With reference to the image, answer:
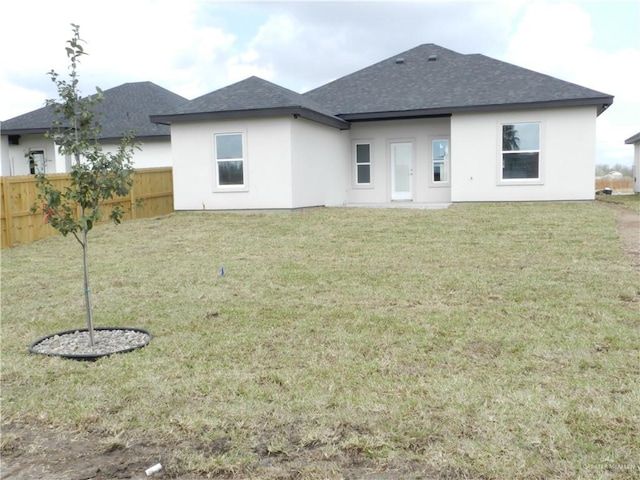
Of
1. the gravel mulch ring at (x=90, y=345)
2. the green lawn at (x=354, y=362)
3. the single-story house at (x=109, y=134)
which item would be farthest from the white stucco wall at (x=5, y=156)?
the gravel mulch ring at (x=90, y=345)

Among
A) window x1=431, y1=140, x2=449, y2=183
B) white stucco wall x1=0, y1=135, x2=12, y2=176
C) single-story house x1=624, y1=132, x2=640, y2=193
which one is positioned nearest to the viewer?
window x1=431, y1=140, x2=449, y2=183

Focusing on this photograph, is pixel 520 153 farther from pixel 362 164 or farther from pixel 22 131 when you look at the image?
pixel 22 131

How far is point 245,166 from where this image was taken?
51.3 ft

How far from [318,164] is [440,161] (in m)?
4.50

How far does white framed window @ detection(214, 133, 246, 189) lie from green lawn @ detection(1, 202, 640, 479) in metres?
6.42

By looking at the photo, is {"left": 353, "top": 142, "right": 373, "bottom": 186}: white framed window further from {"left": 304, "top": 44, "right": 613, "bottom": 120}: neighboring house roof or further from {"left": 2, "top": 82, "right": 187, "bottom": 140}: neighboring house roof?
{"left": 2, "top": 82, "right": 187, "bottom": 140}: neighboring house roof

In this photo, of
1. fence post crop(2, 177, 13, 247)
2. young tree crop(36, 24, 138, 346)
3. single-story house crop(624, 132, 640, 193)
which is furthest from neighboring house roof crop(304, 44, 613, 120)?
young tree crop(36, 24, 138, 346)

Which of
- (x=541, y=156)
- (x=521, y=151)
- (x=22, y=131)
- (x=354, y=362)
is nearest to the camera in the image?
(x=354, y=362)

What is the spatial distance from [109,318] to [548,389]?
459 cm

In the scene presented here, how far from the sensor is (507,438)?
3.22 metres

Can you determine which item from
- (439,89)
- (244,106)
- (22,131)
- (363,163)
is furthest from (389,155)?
(22,131)

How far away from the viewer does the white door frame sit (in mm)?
19188

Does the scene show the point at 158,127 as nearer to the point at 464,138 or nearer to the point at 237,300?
the point at 464,138

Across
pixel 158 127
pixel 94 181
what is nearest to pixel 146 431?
pixel 94 181
